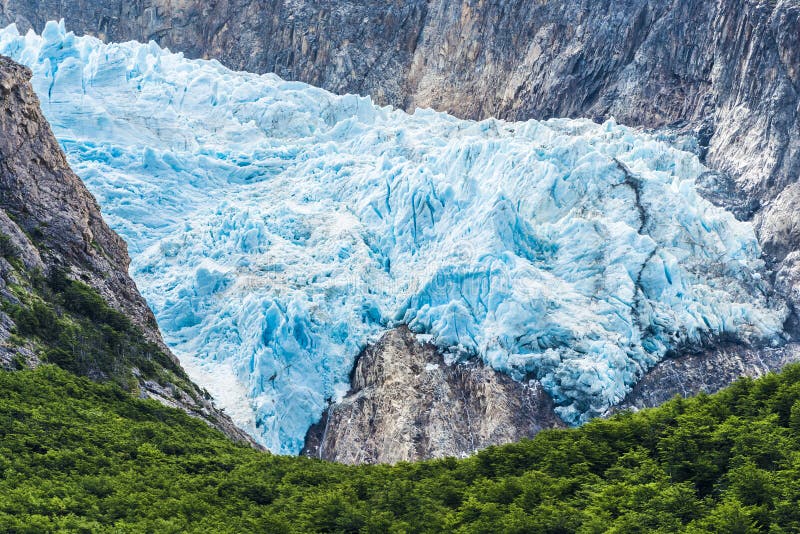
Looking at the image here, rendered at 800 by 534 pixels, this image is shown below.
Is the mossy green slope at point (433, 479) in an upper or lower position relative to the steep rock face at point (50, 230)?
lower

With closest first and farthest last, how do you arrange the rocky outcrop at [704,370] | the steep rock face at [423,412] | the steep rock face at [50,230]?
the steep rock face at [50,230]
the steep rock face at [423,412]
the rocky outcrop at [704,370]

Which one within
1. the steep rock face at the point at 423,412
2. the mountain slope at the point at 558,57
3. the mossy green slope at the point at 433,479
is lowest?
the mossy green slope at the point at 433,479

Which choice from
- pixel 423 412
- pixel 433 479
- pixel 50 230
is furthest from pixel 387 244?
pixel 433 479

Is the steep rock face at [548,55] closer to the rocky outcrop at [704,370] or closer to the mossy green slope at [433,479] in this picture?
the rocky outcrop at [704,370]

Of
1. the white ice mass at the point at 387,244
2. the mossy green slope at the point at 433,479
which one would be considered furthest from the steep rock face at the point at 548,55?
the mossy green slope at the point at 433,479

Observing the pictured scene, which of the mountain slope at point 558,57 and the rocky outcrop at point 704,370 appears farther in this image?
the mountain slope at point 558,57

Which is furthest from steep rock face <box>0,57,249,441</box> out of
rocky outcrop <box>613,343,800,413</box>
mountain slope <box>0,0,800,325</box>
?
mountain slope <box>0,0,800,325</box>

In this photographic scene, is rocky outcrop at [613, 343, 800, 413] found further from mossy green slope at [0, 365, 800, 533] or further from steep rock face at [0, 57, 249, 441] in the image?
mossy green slope at [0, 365, 800, 533]
